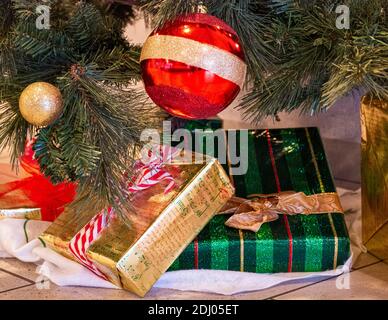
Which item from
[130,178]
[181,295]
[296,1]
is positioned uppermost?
[296,1]

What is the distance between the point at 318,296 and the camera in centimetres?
88

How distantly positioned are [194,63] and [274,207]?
32 centimetres

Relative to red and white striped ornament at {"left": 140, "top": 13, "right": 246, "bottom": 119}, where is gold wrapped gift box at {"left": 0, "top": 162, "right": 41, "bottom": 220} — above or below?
below

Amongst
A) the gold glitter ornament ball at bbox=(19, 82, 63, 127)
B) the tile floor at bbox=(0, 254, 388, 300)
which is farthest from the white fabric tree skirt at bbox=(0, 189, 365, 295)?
the gold glitter ornament ball at bbox=(19, 82, 63, 127)

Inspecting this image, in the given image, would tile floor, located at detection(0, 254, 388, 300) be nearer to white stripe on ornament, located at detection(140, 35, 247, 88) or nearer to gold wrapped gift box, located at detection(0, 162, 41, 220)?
gold wrapped gift box, located at detection(0, 162, 41, 220)

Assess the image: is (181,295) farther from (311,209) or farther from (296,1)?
(296,1)

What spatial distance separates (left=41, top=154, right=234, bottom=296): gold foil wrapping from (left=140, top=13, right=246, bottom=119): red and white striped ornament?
0.64 ft

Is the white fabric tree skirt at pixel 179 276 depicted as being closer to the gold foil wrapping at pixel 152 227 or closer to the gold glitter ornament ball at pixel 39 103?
the gold foil wrapping at pixel 152 227

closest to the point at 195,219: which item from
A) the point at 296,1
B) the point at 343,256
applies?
the point at 343,256

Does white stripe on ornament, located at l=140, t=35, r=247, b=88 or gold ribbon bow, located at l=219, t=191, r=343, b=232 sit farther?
gold ribbon bow, located at l=219, t=191, r=343, b=232

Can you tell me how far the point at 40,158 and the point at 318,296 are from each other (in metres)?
0.38

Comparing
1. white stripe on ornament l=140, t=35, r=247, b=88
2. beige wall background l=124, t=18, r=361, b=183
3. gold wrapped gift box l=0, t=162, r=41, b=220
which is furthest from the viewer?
beige wall background l=124, t=18, r=361, b=183

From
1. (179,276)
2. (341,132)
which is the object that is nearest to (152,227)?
(179,276)

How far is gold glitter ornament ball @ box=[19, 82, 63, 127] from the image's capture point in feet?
2.35
